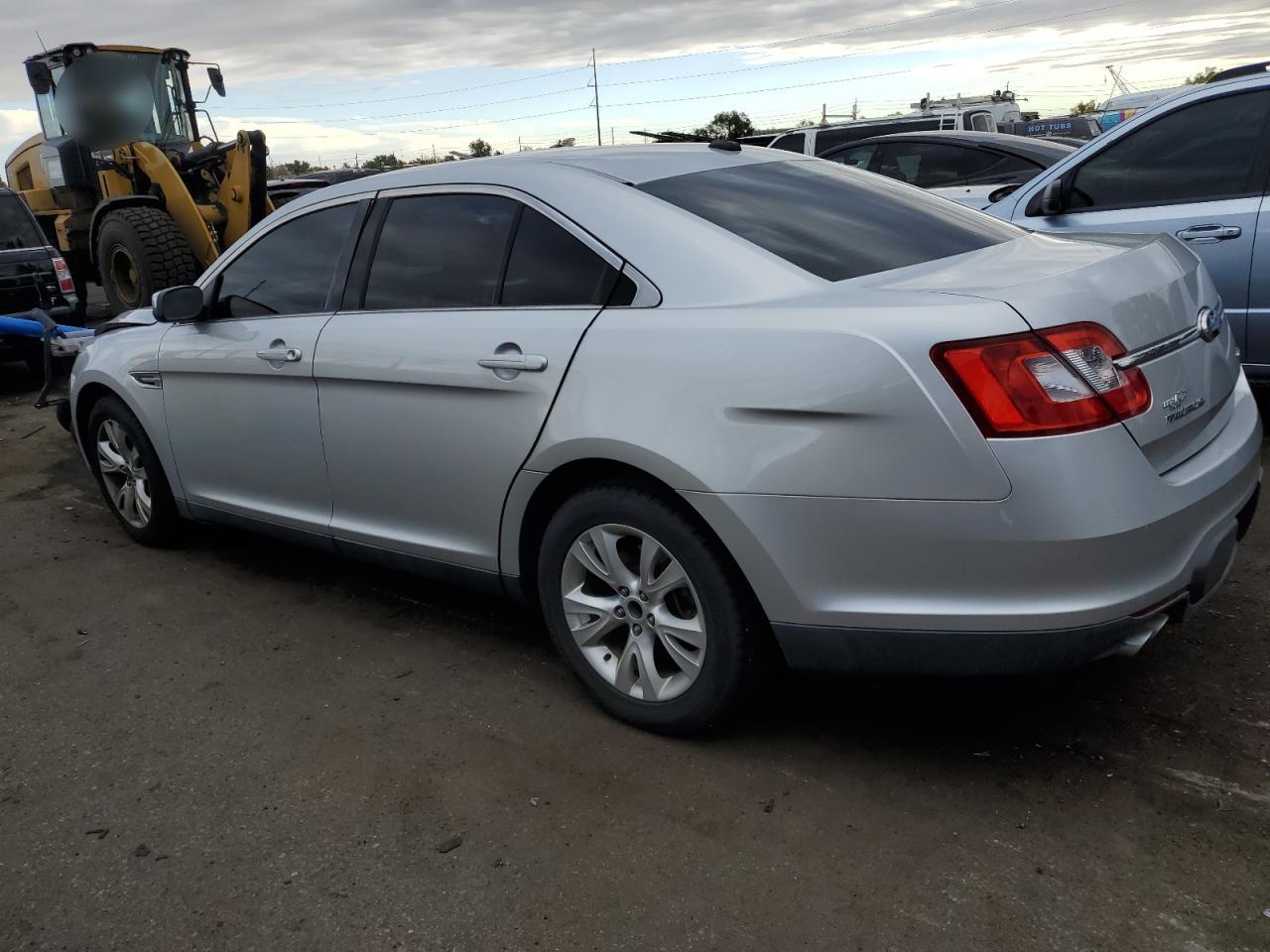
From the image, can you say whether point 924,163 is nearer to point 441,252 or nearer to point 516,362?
point 441,252

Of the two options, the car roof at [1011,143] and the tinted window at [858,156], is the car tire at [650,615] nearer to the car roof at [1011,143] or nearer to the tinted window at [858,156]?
the car roof at [1011,143]

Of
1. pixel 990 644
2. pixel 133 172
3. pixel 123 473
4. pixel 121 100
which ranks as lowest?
pixel 123 473

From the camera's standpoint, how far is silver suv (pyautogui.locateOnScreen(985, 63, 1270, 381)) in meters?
5.12

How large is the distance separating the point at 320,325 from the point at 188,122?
34.5 ft

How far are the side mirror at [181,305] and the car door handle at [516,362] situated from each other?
1678 mm

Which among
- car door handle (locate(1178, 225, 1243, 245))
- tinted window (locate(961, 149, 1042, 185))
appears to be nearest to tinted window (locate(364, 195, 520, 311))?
car door handle (locate(1178, 225, 1243, 245))

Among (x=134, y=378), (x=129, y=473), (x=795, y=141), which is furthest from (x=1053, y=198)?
(x=795, y=141)

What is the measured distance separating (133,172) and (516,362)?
32.7 feet

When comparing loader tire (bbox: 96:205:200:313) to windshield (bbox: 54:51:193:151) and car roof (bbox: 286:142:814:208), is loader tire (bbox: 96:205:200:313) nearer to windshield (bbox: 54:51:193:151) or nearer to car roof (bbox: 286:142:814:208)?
windshield (bbox: 54:51:193:151)

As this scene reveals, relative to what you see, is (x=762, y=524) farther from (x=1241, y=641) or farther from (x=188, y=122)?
(x=188, y=122)

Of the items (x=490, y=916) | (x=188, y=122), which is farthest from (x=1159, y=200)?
(x=188, y=122)

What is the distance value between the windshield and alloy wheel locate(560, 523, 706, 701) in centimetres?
1143

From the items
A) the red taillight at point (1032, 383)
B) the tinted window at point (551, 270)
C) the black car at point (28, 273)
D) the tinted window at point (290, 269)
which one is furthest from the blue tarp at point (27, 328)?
the red taillight at point (1032, 383)

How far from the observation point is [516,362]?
3.20 m
